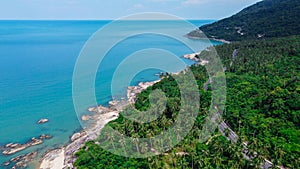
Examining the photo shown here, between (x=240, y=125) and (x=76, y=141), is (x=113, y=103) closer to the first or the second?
(x=76, y=141)

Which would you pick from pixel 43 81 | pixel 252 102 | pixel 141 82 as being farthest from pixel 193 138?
pixel 43 81

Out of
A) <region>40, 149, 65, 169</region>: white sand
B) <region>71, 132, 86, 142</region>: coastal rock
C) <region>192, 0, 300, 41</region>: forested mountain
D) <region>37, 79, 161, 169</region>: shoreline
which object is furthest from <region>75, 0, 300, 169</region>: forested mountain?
<region>192, 0, 300, 41</region>: forested mountain

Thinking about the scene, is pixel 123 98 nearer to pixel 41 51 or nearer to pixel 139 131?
pixel 139 131

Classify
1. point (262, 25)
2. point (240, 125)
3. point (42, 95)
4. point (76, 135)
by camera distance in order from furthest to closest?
point (262, 25) → point (42, 95) → point (76, 135) → point (240, 125)

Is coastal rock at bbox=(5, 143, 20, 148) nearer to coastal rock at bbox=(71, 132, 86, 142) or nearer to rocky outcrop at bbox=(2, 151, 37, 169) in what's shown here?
rocky outcrop at bbox=(2, 151, 37, 169)

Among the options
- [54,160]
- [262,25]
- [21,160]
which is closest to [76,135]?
[54,160]

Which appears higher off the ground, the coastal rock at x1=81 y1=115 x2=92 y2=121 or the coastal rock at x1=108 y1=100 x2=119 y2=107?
the coastal rock at x1=108 y1=100 x2=119 y2=107

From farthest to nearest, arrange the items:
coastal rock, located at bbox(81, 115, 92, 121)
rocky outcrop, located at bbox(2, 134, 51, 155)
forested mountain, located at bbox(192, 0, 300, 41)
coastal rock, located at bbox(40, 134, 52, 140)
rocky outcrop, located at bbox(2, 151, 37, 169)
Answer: forested mountain, located at bbox(192, 0, 300, 41)
coastal rock, located at bbox(81, 115, 92, 121)
coastal rock, located at bbox(40, 134, 52, 140)
rocky outcrop, located at bbox(2, 134, 51, 155)
rocky outcrop, located at bbox(2, 151, 37, 169)

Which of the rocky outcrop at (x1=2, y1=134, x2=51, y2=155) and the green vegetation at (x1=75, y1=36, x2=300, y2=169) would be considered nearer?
the green vegetation at (x1=75, y1=36, x2=300, y2=169)
